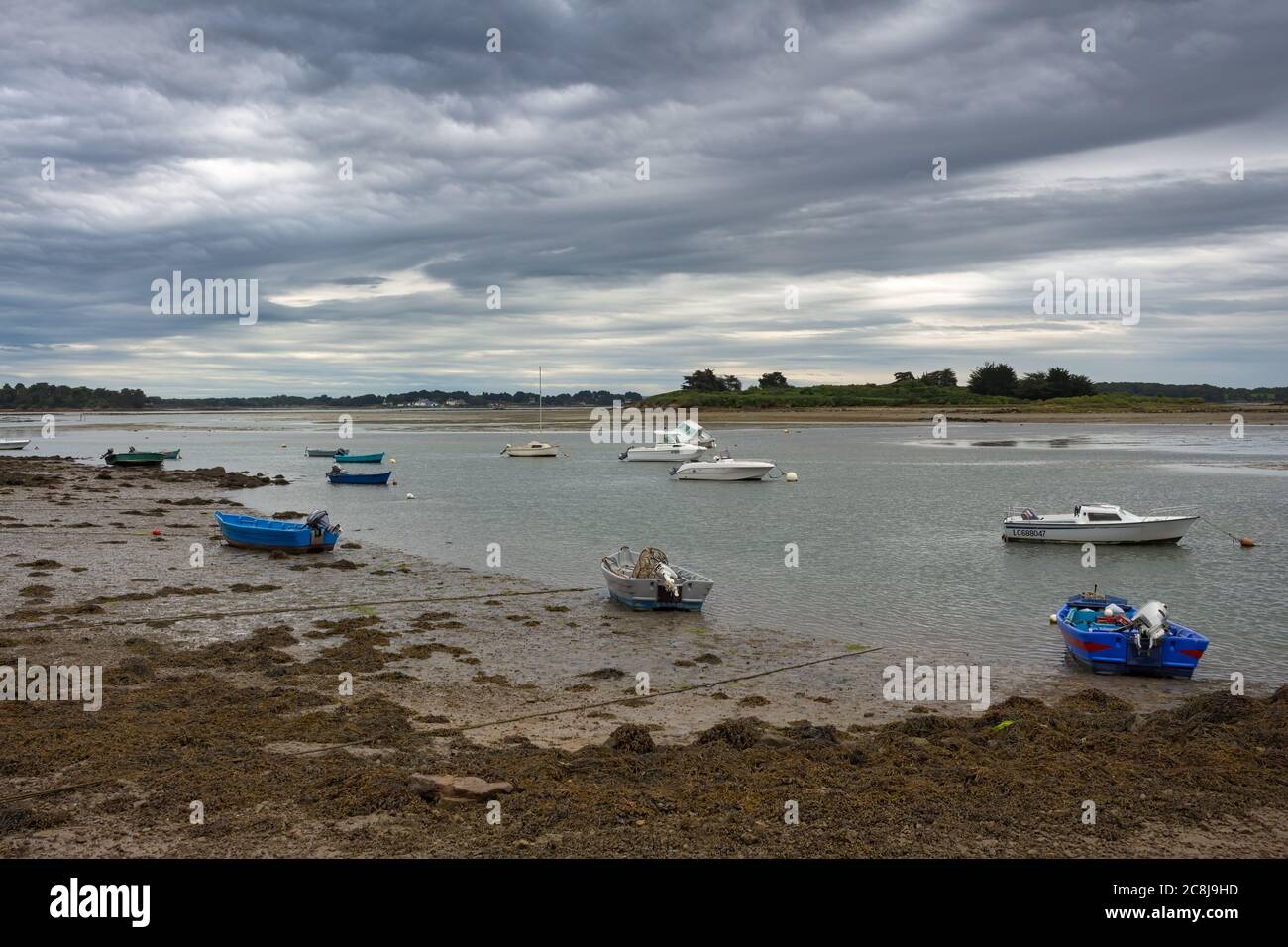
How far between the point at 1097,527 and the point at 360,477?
44.6m

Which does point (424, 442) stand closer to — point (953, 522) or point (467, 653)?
point (953, 522)

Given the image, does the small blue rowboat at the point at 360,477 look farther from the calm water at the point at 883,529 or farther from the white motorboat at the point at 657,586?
the white motorboat at the point at 657,586

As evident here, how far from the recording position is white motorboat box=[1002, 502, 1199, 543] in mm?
35406

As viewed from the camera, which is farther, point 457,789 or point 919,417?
point 919,417

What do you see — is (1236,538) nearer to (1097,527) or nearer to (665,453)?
(1097,527)

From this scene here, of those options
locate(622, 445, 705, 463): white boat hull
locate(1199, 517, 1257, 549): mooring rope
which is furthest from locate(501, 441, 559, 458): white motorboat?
locate(1199, 517, 1257, 549): mooring rope

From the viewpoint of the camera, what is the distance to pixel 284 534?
32.2 metres

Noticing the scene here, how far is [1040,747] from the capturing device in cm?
1220

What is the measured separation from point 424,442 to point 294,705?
106 meters

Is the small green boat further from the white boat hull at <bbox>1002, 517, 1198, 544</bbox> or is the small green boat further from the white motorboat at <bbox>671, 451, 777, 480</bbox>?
the white boat hull at <bbox>1002, 517, 1198, 544</bbox>

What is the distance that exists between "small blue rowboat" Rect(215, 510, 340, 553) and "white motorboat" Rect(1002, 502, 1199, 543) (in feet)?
83.3

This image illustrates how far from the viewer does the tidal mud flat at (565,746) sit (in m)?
9.28

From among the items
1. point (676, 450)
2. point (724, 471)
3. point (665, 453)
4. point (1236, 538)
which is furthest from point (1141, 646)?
point (665, 453)
